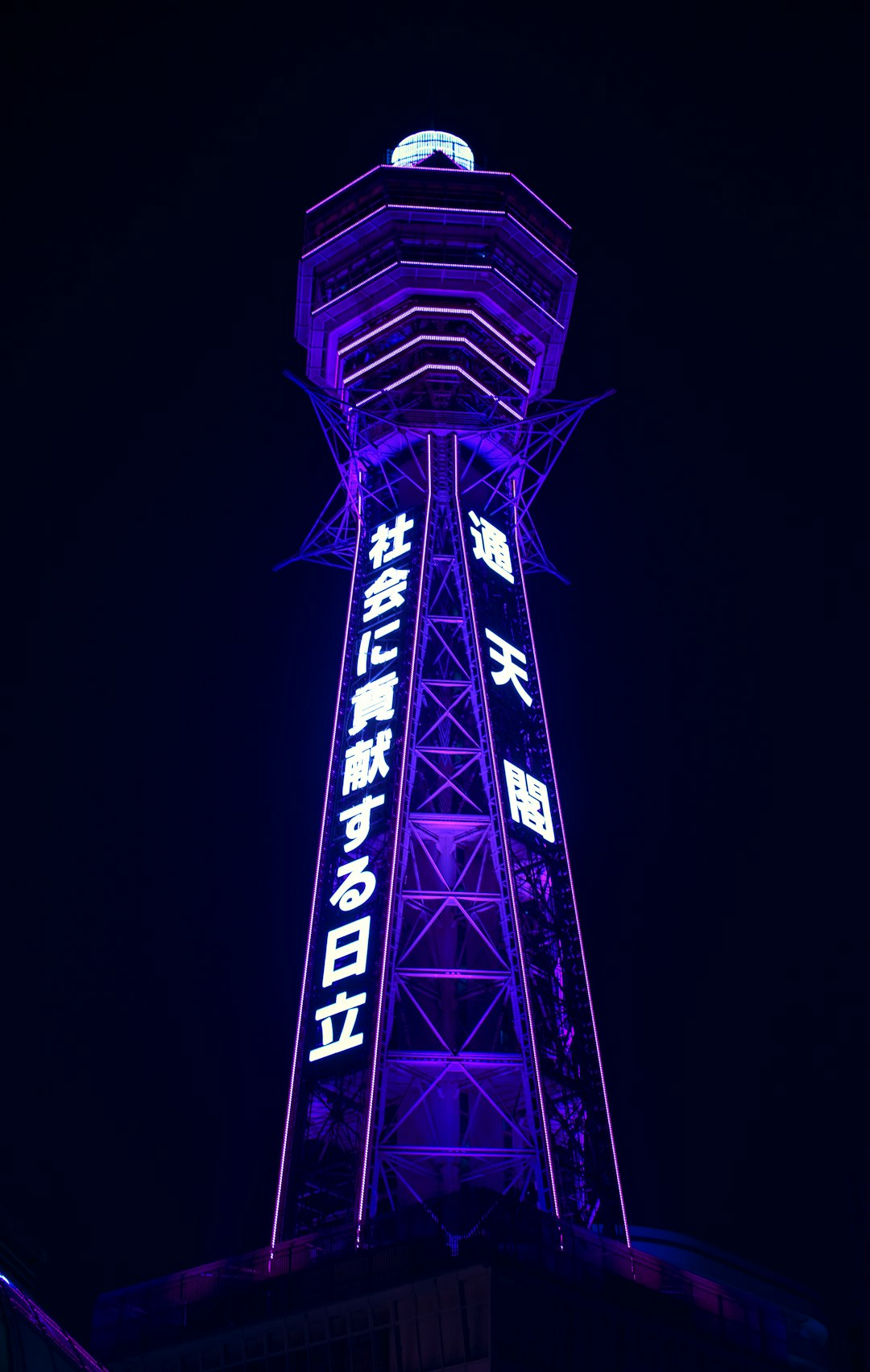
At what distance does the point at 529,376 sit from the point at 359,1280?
4502cm

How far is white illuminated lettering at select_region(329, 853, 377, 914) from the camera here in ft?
191

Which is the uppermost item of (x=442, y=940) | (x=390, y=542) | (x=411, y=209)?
(x=411, y=209)

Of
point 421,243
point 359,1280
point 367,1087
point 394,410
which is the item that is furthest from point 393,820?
point 421,243

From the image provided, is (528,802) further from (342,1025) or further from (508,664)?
(342,1025)

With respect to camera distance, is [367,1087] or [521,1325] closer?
[521,1325]

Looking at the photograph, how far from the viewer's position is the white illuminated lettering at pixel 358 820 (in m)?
60.3

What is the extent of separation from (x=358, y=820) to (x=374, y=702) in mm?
5888

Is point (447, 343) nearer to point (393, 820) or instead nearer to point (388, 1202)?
point (393, 820)

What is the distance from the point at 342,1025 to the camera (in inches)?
2165

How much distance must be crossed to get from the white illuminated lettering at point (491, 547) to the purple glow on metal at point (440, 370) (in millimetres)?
5497

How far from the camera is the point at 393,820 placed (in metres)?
59.9

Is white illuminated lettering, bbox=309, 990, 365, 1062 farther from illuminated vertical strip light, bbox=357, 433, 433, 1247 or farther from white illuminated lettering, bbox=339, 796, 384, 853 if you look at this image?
white illuminated lettering, bbox=339, 796, 384, 853

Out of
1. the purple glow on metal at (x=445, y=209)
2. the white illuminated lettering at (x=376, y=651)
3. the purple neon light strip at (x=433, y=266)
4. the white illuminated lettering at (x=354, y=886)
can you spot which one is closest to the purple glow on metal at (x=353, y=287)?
the purple neon light strip at (x=433, y=266)

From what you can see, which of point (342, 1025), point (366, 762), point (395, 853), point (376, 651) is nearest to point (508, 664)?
point (376, 651)
